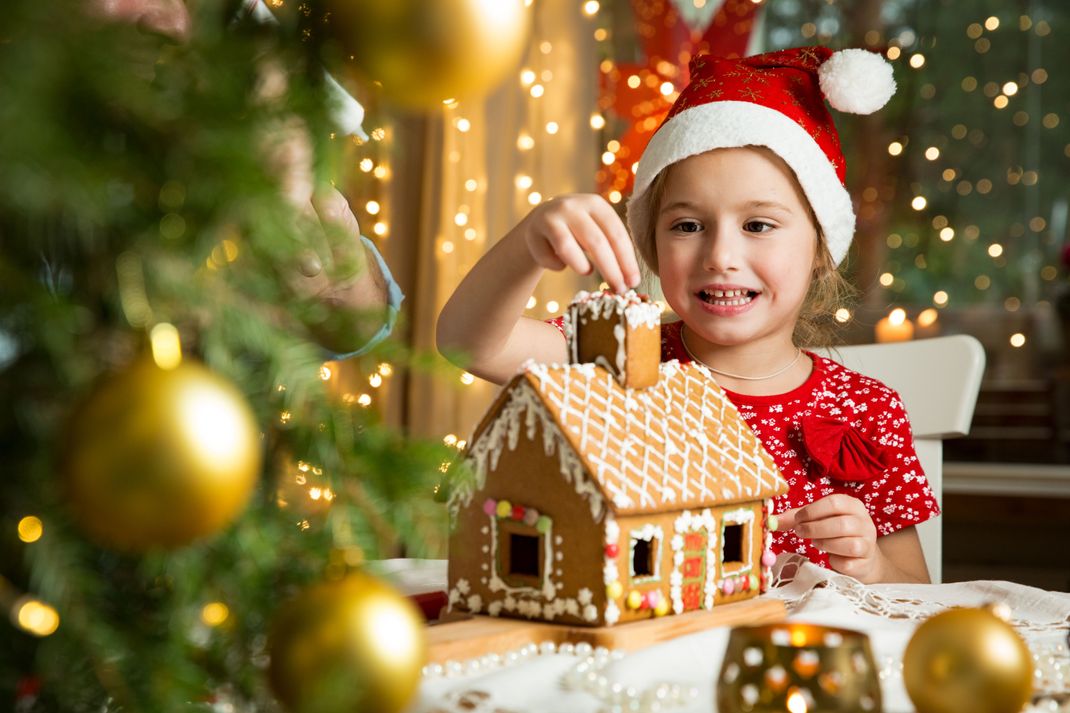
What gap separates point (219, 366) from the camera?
44 centimetres

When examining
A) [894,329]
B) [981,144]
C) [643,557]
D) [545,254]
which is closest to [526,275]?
[545,254]

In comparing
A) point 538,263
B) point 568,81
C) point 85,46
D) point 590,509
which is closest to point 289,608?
point 85,46

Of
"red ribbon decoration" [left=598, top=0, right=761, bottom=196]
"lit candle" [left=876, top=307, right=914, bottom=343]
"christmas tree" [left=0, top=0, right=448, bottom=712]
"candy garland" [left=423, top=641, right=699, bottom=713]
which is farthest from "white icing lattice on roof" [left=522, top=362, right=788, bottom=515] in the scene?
"lit candle" [left=876, top=307, right=914, bottom=343]

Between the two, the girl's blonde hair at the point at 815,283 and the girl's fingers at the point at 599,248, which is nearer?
the girl's fingers at the point at 599,248

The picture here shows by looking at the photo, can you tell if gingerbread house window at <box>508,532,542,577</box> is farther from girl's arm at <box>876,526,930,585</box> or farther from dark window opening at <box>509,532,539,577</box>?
girl's arm at <box>876,526,930,585</box>

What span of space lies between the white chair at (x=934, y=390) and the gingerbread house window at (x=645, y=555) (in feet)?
2.68

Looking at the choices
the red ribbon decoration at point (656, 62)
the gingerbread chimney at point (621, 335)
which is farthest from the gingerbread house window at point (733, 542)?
the red ribbon decoration at point (656, 62)

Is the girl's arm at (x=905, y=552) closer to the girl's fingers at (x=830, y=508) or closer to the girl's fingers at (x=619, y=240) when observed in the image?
the girl's fingers at (x=830, y=508)

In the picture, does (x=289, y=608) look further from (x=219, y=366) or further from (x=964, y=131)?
(x=964, y=131)

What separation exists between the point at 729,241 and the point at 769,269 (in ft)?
0.23

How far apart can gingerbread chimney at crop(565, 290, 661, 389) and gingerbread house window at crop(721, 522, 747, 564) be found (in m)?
0.15

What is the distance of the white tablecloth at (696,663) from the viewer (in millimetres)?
636

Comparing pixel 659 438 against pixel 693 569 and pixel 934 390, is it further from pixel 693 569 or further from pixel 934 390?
pixel 934 390

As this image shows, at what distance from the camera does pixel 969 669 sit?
1.82ft
